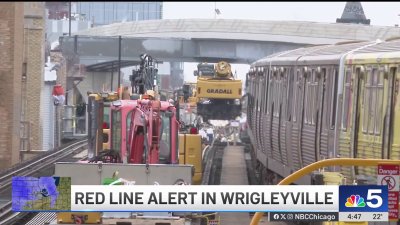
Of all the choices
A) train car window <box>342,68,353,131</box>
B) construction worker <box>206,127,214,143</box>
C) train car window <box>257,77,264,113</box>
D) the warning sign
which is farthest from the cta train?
construction worker <box>206,127,214,143</box>

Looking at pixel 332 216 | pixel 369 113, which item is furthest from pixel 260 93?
pixel 332 216

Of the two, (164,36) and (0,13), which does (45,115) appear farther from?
(0,13)

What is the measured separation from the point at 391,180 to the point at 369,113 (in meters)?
4.86

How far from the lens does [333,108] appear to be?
17.4 meters

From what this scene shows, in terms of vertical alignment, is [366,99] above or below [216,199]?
above

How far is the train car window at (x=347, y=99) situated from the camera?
641 inches

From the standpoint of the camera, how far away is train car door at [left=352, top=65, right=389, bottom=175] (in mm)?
14531

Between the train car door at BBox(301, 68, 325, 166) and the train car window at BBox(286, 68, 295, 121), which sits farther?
the train car window at BBox(286, 68, 295, 121)

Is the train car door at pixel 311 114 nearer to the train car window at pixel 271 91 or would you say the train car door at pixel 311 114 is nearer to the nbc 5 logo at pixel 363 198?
the train car window at pixel 271 91

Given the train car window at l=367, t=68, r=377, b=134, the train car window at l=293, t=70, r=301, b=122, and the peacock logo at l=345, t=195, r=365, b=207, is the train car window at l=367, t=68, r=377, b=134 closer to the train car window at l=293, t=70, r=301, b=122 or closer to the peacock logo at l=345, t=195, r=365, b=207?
the train car window at l=293, t=70, r=301, b=122

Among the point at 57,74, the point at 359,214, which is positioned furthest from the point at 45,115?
the point at 359,214

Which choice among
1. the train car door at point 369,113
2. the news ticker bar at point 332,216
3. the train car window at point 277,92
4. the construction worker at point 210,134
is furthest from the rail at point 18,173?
the news ticker bar at point 332,216

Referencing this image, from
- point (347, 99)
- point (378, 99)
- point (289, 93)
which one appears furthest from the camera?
point (289, 93)

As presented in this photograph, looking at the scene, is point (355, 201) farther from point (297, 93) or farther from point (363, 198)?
point (297, 93)
